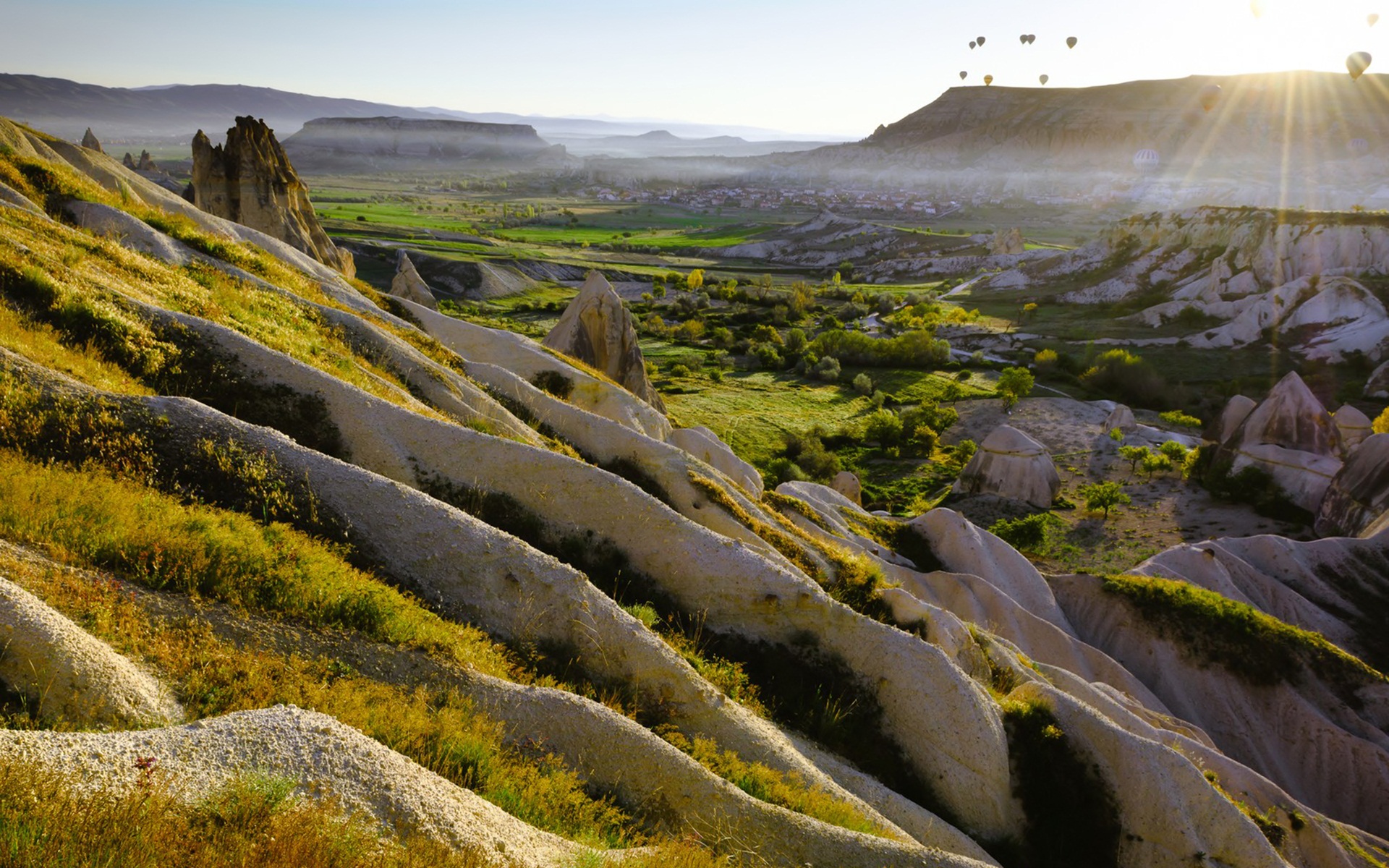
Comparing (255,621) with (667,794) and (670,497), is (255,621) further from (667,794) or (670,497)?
(670,497)

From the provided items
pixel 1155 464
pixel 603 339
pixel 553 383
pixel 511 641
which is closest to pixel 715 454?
pixel 553 383

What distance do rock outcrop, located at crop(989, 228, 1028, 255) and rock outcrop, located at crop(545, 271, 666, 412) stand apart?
125 meters

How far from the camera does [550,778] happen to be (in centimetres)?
789

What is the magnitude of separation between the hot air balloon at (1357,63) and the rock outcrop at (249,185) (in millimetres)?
126329

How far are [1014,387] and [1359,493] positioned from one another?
30118mm

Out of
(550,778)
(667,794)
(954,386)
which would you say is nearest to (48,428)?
(550,778)

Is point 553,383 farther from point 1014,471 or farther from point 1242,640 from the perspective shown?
point 1014,471

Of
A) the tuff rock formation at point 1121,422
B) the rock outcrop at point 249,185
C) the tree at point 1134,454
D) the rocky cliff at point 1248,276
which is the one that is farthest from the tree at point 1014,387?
the rock outcrop at point 249,185

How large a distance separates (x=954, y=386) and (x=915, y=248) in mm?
92365

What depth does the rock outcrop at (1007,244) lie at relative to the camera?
5753 inches

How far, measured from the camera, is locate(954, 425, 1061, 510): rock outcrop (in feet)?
145

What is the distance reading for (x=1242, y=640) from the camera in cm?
2352

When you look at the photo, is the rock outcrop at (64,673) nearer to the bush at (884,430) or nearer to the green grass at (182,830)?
the green grass at (182,830)

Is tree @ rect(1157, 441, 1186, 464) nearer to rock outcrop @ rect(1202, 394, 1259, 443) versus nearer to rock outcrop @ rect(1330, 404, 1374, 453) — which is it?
rock outcrop @ rect(1202, 394, 1259, 443)
